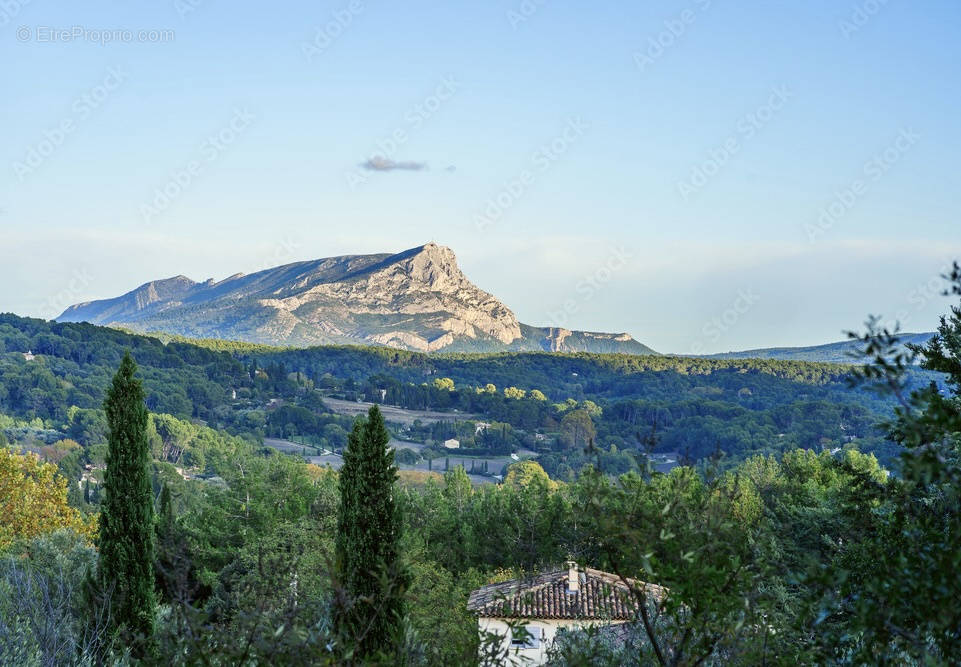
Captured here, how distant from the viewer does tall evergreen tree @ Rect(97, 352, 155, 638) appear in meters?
12.6

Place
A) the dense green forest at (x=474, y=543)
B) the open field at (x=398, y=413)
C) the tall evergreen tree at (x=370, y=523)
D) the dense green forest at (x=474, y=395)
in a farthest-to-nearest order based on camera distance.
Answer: the open field at (x=398, y=413), the dense green forest at (x=474, y=395), the tall evergreen tree at (x=370, y=523), the dense green forest at (x=474, y=543)

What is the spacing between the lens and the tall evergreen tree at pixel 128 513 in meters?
12.6

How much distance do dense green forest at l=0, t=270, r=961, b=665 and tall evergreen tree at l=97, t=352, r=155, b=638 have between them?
0.07 meters

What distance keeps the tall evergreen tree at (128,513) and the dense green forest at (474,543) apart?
0.23 feet

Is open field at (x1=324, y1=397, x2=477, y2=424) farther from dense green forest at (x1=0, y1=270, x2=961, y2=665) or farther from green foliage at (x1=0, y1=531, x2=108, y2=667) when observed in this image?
green foliage at (x1=0, y1=531, x2=108, y2=667)

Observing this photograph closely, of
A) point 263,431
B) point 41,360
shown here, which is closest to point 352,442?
point 263,431

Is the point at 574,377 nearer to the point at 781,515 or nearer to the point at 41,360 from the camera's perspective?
the point at 41,360

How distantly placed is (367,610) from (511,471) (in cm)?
9649

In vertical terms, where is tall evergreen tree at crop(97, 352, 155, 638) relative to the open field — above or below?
above

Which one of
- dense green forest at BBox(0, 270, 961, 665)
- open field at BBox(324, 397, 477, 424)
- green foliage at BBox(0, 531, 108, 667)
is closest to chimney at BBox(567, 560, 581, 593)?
dense green forest at BBox(0, 270, 961, 665)

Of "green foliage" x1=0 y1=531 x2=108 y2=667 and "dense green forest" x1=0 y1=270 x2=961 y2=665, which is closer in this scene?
"dense green forest" x1=0 y1=270 x2=961 y2=665

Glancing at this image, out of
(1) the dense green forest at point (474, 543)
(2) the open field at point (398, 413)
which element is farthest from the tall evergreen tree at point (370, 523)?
(2) the open field at point (398, 413)

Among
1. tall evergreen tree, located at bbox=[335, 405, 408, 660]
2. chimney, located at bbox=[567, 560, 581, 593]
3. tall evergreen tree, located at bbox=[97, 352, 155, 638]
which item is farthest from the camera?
chimney, located at bbox=[567, 560, 581, 593]

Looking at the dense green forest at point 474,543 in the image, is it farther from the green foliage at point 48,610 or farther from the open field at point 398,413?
the open field at point 398,413
